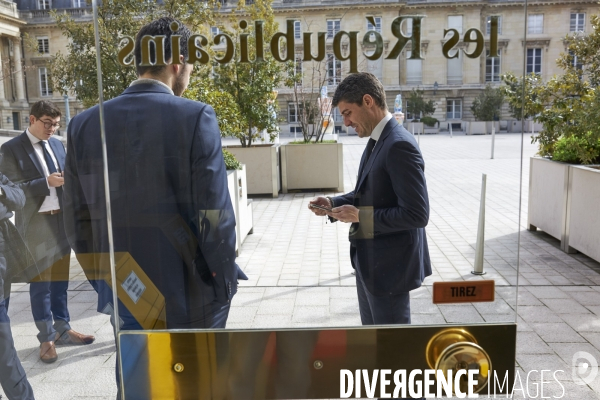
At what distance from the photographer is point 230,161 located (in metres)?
1.60

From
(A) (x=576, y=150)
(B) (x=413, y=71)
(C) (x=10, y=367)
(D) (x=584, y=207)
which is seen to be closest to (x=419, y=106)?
(B) (x=413, y=71)

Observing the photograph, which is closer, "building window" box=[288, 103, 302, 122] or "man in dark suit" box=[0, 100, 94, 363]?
"man in dark suit" box=[0, 100, 94, 363]

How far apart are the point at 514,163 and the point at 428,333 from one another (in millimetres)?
566

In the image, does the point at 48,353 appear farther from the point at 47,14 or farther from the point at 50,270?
the point at 47,14

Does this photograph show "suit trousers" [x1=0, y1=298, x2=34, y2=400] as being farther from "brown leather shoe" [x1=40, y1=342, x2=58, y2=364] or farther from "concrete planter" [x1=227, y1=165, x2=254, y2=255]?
"concrete planter" [x1=227, y1=165, x2=254, y2=255]

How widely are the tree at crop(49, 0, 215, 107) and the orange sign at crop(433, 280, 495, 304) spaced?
85 centimetres

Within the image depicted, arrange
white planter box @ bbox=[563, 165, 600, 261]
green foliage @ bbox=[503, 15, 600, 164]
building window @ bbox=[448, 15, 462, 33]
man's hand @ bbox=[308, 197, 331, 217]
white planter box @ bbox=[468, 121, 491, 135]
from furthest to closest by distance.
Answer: white planter box @ bbox=[563, 165, 600, 261] → green foliage @ bbox=[503, 15, 600, 164] → white planter box @ bbox=[468, 121, 491, 135] → man's hand @ bbox=[308, 197, 331, 217] → building window @ bbox=[448, 15, 462, 33]

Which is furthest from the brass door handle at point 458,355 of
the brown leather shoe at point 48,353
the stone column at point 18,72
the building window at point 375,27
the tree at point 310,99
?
the stone column at point 18,72

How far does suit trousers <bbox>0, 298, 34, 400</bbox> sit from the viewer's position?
149 centimetres

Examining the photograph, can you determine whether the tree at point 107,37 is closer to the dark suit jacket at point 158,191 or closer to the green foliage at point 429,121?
the dark suit jacket at point 158,191

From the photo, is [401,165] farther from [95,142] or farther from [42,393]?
[42,393]

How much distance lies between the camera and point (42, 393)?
1492mm

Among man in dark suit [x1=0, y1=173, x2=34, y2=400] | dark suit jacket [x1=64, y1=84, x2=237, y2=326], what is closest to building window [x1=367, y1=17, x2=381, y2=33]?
dark suit jacket [x1=64, y1=84, x2=237, y2=326]

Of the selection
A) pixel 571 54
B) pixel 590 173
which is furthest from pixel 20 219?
pixel 590 173
